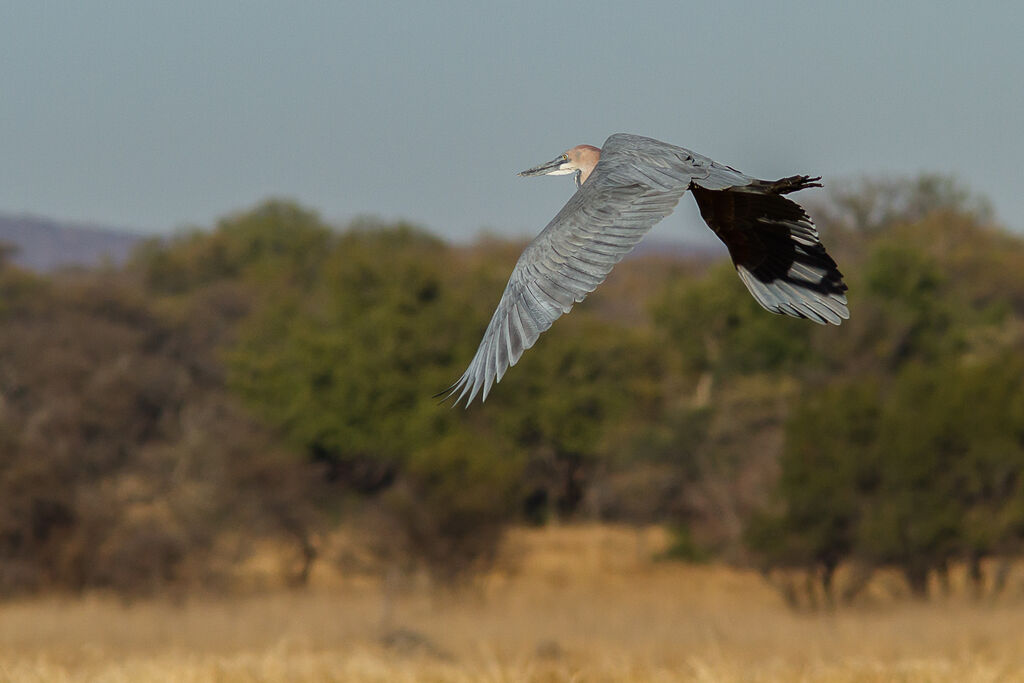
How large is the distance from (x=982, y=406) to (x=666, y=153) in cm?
1844

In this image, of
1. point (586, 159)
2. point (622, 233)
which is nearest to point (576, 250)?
point (622, 233)

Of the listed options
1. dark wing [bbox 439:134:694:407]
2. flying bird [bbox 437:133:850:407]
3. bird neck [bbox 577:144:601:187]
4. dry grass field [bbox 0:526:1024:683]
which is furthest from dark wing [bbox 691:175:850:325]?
dry grass field [bbox 0:526:1024:683]

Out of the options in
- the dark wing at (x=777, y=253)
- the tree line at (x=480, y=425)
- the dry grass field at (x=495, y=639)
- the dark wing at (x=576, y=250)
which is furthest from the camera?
the tree line at (x=480, y=425)

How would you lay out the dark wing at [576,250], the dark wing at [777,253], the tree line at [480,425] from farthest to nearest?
the tree line at [480,425], the dark wing at [777,253], the dark wing at [576,250]

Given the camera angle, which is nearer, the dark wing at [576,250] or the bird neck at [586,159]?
the dark wing at [576,250]

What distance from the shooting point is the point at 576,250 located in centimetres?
276

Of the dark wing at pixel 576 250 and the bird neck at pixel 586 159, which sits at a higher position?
the bird neck at pixel 586 159

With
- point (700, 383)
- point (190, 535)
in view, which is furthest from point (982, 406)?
point (190, 535)

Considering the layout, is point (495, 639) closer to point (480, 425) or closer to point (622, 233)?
point (622, 233)

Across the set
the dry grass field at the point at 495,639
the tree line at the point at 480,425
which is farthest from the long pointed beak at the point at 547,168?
the tree line at the point at 480,425

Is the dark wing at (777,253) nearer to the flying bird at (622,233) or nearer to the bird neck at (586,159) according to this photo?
the flying bird at (622,233)

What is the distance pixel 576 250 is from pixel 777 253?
98cm

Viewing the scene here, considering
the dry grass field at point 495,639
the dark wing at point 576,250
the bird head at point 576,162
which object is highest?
the bird head at point 576,162

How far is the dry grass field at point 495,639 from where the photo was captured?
Answer: 8367 mm
